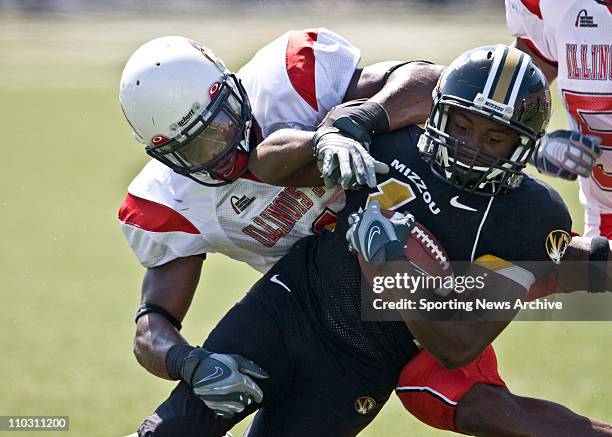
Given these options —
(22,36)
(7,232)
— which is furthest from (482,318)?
(22,36)

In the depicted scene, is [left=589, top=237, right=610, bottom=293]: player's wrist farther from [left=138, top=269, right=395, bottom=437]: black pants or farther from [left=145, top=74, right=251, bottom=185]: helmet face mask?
[left=145, top=74, right=251, bottom=185]: helmet face mask

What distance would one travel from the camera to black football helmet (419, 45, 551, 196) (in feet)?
9.99

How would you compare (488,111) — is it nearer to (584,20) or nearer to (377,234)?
(377,234)

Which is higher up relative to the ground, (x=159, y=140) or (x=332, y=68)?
(x=332, y=68)

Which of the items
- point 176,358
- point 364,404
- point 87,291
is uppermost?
point 176,358

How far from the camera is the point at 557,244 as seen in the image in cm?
313

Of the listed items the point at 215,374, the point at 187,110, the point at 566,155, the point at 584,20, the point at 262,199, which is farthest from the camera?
the point at 584,20

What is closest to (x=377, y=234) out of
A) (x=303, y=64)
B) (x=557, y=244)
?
(x=557, y=244)

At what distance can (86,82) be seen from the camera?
1152cm

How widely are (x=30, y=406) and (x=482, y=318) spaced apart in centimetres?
205

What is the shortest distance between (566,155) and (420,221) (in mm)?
483

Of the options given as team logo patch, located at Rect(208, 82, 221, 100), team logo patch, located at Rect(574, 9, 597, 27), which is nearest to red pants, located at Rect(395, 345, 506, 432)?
team logo patch, located at Rect(208, 82, 221, 100)

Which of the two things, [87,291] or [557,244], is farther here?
[87,291]

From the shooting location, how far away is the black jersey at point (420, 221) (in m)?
3.11
